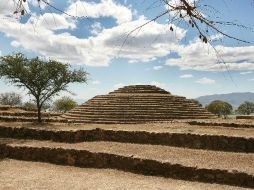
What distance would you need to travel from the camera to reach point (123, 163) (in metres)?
16.0

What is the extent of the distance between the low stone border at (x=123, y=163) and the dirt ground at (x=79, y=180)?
1.28 ft

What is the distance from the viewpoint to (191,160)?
15.3m

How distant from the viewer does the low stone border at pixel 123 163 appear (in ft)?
44.2

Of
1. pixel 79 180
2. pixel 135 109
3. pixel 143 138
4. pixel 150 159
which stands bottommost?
pixel 79 180

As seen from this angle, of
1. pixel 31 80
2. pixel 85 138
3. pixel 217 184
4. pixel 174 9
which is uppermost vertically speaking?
pixel 31 80

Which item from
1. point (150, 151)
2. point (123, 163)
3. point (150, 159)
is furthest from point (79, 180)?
point (150, 151)

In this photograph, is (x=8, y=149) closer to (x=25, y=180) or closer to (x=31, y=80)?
(x=25, y=180)

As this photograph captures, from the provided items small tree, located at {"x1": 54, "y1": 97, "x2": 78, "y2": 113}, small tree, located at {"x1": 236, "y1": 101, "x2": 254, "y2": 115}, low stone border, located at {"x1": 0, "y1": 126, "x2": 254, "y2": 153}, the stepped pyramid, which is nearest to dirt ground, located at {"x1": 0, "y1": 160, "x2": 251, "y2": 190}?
low stone border, located at {"x1": 0, "y1": 126, "x2": 254, "y2": 153}

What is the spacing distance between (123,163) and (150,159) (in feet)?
4.33

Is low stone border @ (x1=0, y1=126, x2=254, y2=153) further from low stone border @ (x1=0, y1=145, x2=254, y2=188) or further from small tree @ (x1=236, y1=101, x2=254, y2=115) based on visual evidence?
small tree @ (x1=236, y1=101, x2=254, y2=115)

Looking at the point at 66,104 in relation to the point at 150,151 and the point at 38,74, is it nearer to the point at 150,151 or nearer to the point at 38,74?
the point at 38,74

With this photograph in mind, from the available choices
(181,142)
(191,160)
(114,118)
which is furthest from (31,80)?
(191,160)

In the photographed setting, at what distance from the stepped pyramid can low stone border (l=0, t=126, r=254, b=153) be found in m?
7.10

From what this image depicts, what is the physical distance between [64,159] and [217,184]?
761 centimetres
